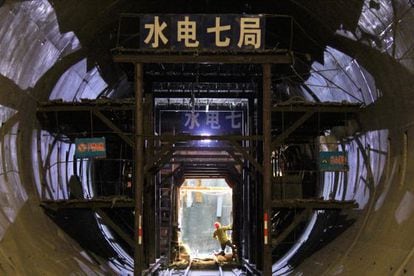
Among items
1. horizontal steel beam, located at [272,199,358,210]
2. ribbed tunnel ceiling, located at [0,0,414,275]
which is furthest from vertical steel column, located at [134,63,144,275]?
horizontal steel beam, located at [272,199,358,210]

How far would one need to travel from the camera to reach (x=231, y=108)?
18453 millimetres

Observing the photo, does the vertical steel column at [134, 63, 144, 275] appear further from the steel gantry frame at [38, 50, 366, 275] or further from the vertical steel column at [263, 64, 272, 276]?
the vertical steel column at [263, 64, 272, 276]

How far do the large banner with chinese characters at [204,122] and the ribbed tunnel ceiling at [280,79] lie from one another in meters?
4.17

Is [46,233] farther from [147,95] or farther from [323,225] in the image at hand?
[323,225]

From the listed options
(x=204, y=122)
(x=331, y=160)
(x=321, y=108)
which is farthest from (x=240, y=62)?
(x=204, y=122)

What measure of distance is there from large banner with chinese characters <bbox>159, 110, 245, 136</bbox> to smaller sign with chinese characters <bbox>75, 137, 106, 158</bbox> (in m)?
5.85

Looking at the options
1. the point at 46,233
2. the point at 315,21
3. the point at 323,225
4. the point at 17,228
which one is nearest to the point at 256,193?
the point at 323,225

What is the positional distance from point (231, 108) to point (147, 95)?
15.1 ft

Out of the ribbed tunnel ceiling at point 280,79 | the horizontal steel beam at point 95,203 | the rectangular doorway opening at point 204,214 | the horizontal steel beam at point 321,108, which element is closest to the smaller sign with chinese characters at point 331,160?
the ribbed tunnel ceiling at point 280,79

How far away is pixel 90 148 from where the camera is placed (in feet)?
38.9

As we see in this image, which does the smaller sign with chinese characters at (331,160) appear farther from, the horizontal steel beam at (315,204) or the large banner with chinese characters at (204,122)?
the large banner with chinese characters at (204,122)

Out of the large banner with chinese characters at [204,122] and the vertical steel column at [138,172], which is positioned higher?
the large banner with chinese characters at [204,122]

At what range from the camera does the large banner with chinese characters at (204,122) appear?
1833cm

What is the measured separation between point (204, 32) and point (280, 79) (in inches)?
143
